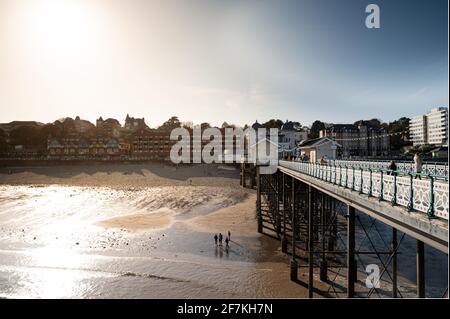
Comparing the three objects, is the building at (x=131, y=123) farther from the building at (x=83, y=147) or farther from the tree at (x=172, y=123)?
the building at (x=83, y=147)

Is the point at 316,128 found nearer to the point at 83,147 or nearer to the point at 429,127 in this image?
the point at 429,127

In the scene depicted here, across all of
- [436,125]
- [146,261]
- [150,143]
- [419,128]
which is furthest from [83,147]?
[436,125]

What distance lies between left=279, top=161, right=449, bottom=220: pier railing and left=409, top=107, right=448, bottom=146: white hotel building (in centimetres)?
14440

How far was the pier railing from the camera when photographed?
550 centimetres

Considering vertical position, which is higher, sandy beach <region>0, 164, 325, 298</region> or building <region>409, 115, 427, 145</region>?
building <region>409, 115, 427, 145</region>

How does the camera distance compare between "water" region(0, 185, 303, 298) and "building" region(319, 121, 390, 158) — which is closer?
"water" region(0, 185, 303, 298)

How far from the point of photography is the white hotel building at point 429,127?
128 metres

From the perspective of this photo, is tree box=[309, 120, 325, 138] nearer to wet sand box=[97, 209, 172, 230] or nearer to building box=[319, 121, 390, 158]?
building box=[319, 121, 390, 158]

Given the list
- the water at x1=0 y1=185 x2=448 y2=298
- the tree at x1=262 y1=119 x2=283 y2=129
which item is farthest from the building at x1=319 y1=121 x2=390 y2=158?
the water at x1=0 y1=185 x2=448 y2=298

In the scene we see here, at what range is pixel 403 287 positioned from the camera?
15.3 m

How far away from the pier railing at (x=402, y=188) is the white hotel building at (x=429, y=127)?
474 feet

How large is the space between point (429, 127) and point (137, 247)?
523 feet

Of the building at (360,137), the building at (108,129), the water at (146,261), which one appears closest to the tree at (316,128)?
the building at (360,137)
